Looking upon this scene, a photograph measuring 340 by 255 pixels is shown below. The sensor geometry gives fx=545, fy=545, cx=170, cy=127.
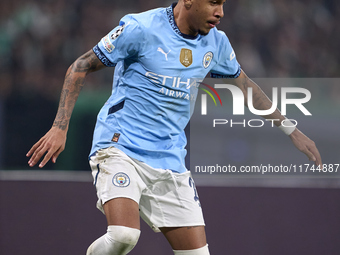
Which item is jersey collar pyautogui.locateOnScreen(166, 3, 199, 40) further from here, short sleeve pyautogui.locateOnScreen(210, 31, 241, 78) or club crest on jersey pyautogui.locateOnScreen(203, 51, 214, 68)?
short sleeve pyautogui.locateOnScreen(210, 31, 241, 78)

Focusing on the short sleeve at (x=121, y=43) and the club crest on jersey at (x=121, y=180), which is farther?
the short sleeve at (x=121, y=43)

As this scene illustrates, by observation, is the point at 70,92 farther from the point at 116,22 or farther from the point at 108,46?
the point at 116,22

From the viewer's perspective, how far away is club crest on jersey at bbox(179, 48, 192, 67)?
3.12m

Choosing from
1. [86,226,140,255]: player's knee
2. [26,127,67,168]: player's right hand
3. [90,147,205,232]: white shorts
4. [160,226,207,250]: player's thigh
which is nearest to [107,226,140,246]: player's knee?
[86,226,140,255]: player's knee

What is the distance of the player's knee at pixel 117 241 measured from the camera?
9.16 feet

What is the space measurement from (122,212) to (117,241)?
0.50ft

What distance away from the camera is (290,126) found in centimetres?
358

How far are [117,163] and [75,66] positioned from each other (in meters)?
0.60

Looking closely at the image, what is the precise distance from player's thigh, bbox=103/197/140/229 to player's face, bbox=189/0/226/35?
1.06 m

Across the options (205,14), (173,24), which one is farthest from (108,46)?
(205,14)

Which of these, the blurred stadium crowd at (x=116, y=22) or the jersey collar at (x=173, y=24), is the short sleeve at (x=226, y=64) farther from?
the blurred stadium crowd at (x=116, y=22)

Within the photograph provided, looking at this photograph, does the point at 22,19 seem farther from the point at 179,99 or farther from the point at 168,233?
the point at 168,233

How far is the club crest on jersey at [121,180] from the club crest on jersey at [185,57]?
736 millimetres

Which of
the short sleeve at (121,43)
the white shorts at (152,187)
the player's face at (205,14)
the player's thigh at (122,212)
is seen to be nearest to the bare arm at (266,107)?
the player's face at (205,14)
